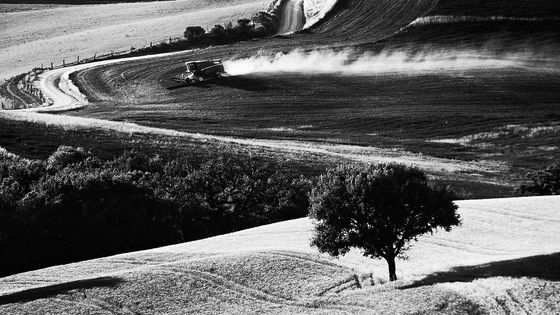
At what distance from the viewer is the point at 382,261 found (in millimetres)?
43094

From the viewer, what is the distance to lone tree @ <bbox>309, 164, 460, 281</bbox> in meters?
39.2

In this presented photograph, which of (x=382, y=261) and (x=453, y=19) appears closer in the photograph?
(x=382, y=261)

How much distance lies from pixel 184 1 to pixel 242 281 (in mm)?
120685

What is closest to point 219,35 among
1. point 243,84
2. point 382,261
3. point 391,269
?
point 243,84

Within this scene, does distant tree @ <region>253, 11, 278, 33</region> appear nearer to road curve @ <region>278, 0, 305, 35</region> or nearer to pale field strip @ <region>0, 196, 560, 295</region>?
road curve @ <region>278, 0, 305, 35</region>

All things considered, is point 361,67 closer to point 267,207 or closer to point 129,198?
point 267,207

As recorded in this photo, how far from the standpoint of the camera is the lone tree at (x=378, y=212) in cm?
3922

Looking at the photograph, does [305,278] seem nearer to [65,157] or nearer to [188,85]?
[65,157]

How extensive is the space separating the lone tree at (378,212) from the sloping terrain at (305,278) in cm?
136

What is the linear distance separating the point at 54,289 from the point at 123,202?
15.8 metres

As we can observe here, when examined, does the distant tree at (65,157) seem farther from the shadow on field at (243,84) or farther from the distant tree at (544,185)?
the shadow on field at (243,84)

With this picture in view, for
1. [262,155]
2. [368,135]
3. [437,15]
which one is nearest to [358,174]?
[262,155]

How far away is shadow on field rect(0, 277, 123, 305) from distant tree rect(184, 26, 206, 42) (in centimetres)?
8332

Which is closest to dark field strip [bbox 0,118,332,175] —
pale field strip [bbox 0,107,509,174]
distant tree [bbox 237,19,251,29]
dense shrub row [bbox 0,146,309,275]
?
pale field strip [bbox 0,107,509,174]
